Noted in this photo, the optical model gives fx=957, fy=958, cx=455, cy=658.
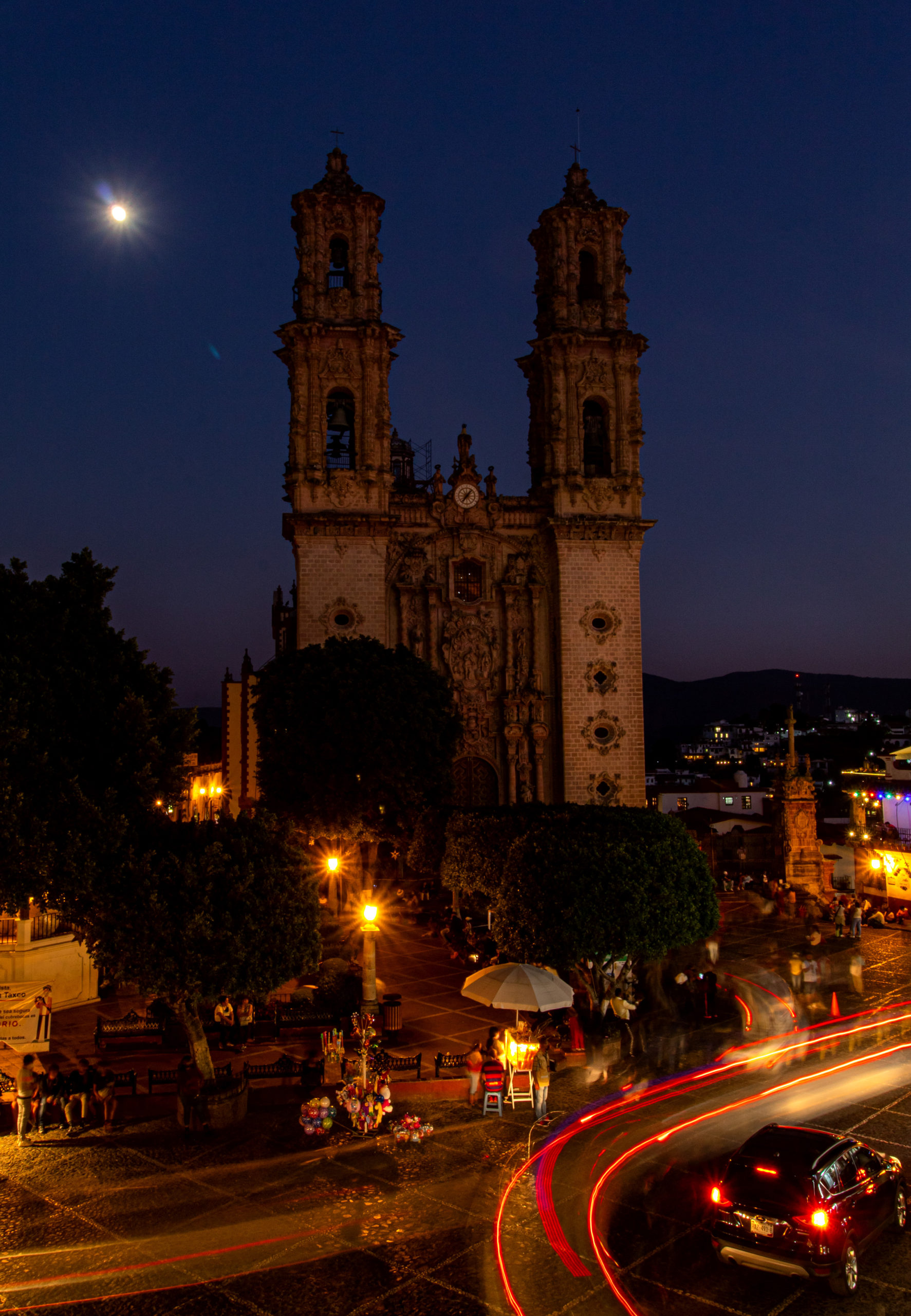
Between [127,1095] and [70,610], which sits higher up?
[70,610]

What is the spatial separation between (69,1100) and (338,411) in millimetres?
35330

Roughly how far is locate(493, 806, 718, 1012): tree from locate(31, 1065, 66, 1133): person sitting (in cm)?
1050

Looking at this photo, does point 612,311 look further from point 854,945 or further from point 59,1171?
point 59,1171

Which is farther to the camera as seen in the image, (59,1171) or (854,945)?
(854,945)

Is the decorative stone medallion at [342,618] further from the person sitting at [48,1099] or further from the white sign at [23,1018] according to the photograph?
the person sitting at [48,1099]

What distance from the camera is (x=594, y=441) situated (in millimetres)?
48188

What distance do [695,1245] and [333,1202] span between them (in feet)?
16.5

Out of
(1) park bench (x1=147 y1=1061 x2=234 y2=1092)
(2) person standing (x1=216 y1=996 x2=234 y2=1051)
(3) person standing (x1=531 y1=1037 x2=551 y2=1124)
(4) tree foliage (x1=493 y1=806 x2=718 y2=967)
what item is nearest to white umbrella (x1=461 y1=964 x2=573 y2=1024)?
(3) person standing (x1=531 y1=1037 x2=551 y2=1124)

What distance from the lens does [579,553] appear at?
1809 inches

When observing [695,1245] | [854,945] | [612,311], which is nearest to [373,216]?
[612,311]

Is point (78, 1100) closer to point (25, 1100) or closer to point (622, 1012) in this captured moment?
point (25, 1100)

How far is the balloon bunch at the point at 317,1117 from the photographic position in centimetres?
1638

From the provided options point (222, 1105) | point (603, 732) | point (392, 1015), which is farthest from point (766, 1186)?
point (603, 732)

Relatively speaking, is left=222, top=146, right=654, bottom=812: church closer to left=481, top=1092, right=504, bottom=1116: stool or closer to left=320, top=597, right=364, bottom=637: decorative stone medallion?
left=320, top=597, right=364, bottom=637: decorative stone medallion
